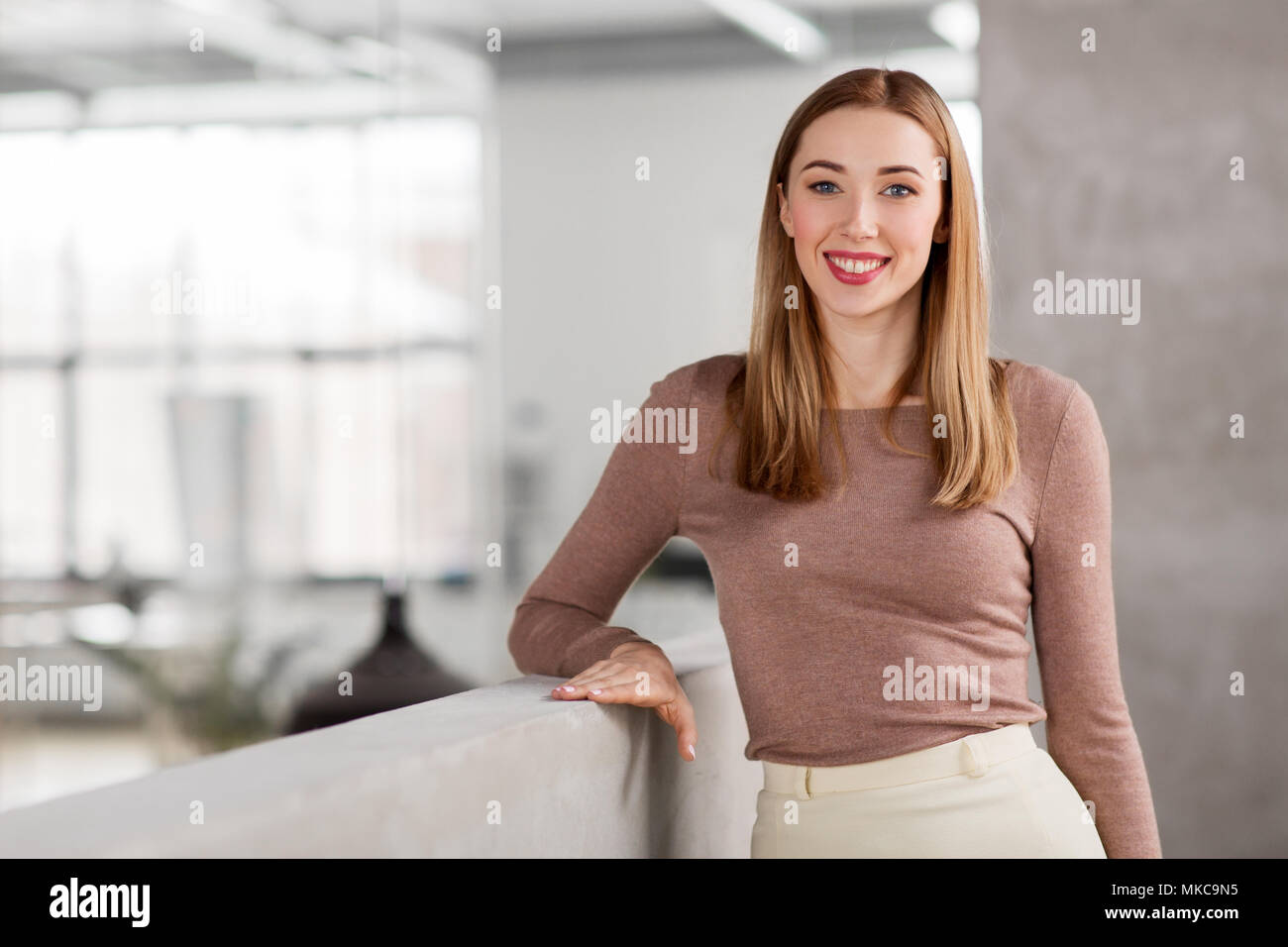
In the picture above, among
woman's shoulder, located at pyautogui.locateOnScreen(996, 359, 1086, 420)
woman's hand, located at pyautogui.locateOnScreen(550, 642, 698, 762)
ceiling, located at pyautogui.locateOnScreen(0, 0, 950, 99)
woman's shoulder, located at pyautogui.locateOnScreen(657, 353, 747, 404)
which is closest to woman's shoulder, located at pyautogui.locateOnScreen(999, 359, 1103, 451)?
woman's shoulder, located at pyautogui.locateOnScreen(996, 359, 1086, 420)

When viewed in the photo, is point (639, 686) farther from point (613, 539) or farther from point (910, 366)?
point (910, 366)

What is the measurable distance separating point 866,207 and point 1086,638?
48 centimetres

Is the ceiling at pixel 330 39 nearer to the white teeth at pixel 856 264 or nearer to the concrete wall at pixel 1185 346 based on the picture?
the concrete wall at pixel 1185 346

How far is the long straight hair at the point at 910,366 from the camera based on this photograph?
1.25 metres

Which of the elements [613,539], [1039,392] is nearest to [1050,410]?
[1039,392]

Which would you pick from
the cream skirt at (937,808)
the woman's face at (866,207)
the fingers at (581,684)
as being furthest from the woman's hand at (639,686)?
the woman's face at (866,207)

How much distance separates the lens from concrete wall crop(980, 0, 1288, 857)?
8.53ft

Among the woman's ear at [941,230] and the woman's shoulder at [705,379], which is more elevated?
the woman's ear at [941,230]

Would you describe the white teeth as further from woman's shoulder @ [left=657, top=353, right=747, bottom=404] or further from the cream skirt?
the cream skirt

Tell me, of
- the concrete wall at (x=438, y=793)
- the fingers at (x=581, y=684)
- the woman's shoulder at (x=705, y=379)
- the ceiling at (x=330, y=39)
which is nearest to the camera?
the concrete wall at (x=438, y=793)

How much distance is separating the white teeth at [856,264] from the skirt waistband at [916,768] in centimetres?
47

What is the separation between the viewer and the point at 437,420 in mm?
5824
